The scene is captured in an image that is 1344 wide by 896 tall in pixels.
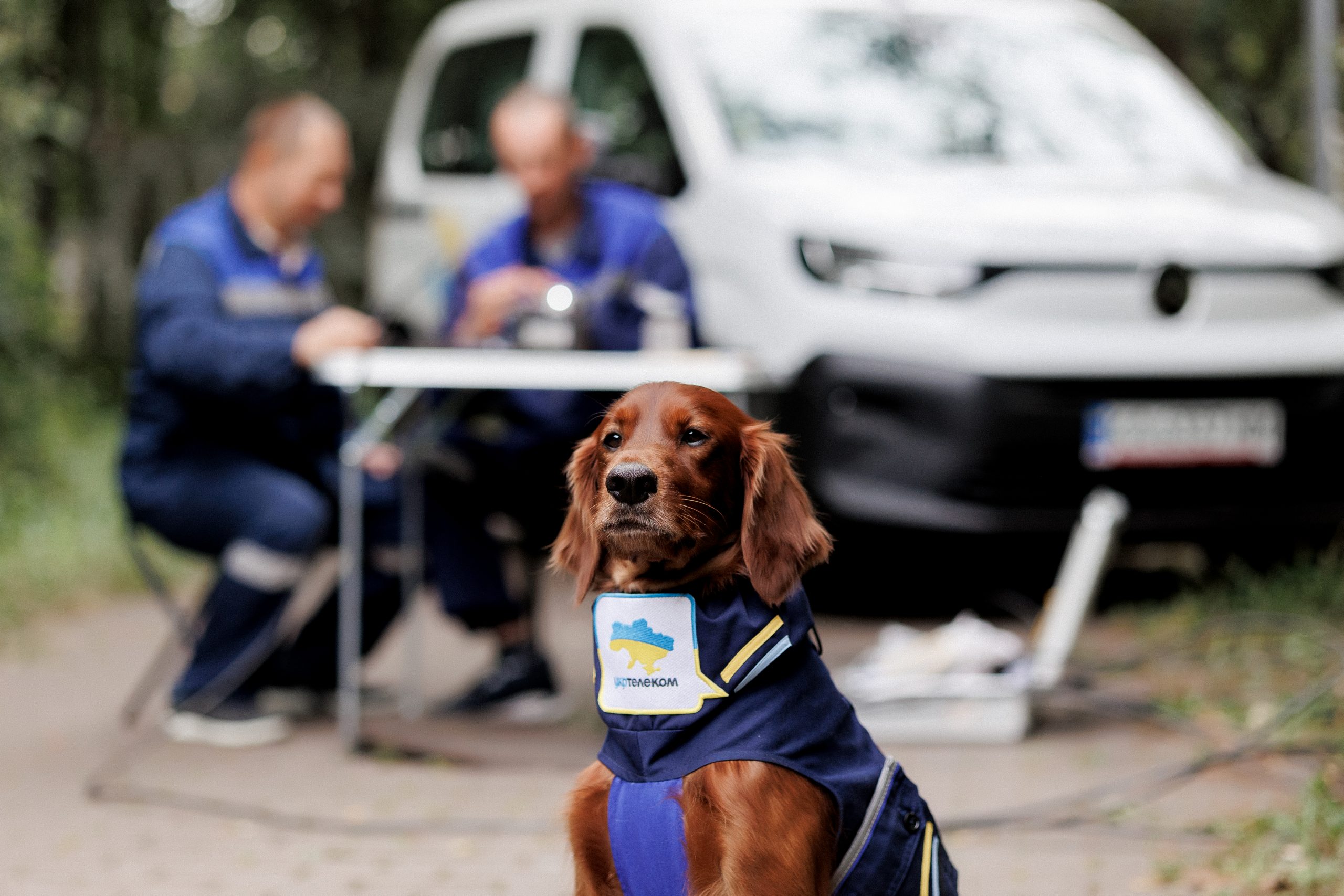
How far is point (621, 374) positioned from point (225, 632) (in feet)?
4.97

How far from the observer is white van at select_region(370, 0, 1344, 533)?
5.53m

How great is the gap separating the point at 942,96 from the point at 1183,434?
64.1 inches

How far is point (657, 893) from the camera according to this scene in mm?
2361

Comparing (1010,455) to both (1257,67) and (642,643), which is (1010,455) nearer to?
(642,643)

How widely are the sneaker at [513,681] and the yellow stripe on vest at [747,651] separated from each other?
3.00 meters

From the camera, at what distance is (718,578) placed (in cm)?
252

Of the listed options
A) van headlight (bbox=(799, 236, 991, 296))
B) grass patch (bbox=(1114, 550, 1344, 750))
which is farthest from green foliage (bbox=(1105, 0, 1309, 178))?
van headlight (bbox=(799, 236, 991, 296))

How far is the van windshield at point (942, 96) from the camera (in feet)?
20.4

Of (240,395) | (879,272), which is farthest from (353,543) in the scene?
(879,272)

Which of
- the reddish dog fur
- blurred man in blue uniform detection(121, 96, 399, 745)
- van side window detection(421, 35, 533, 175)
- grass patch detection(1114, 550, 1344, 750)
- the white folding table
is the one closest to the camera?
the reddish dog fur

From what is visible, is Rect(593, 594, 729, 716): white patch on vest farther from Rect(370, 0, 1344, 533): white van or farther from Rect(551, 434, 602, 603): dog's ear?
Rect(370, 0, 1344, 533): white van

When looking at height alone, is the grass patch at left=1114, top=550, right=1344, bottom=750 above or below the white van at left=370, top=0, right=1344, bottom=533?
below

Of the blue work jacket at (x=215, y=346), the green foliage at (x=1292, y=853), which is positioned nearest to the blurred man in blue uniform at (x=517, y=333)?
the blue work jacket at (x=215, y=346)

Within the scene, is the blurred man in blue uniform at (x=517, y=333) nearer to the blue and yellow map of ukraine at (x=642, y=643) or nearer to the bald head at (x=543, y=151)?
the bald head at (x=543, y=151)
